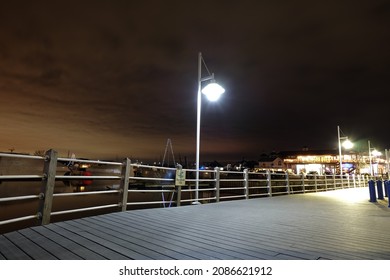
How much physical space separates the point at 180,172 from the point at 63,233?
12.7ft

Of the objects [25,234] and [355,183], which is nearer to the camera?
[25,234]

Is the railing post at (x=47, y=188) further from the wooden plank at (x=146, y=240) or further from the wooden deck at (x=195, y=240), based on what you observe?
the wooden plank at (x=146, y=240)

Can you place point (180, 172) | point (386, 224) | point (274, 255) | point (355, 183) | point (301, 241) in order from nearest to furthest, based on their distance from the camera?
1. point (274, 255)
2. point (301, 241)
3. point (386, 224)
4. point (180, 172)
5. point (355, 183)

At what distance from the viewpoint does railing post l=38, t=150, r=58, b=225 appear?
3.79 meters

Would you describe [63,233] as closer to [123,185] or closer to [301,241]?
[123,185]

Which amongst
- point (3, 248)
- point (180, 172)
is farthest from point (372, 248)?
point (180, 172)

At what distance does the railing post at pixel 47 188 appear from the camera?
3.79 m

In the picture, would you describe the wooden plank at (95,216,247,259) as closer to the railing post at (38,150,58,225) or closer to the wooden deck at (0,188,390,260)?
the wooden deck at (0,188,390,260)

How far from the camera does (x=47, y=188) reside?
12.7 feet

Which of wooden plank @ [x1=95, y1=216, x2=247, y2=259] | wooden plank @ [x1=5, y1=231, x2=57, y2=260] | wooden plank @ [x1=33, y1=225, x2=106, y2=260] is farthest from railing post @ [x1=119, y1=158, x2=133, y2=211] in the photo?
wooden plank @ [x1=5, y1=231, x2=57, y2=260]

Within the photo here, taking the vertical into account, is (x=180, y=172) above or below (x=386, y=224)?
above

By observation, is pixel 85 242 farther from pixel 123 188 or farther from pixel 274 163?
pixel 274 163

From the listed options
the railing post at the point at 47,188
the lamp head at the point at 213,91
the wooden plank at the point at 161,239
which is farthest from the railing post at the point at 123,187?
the lamp head at the point at 213,91
